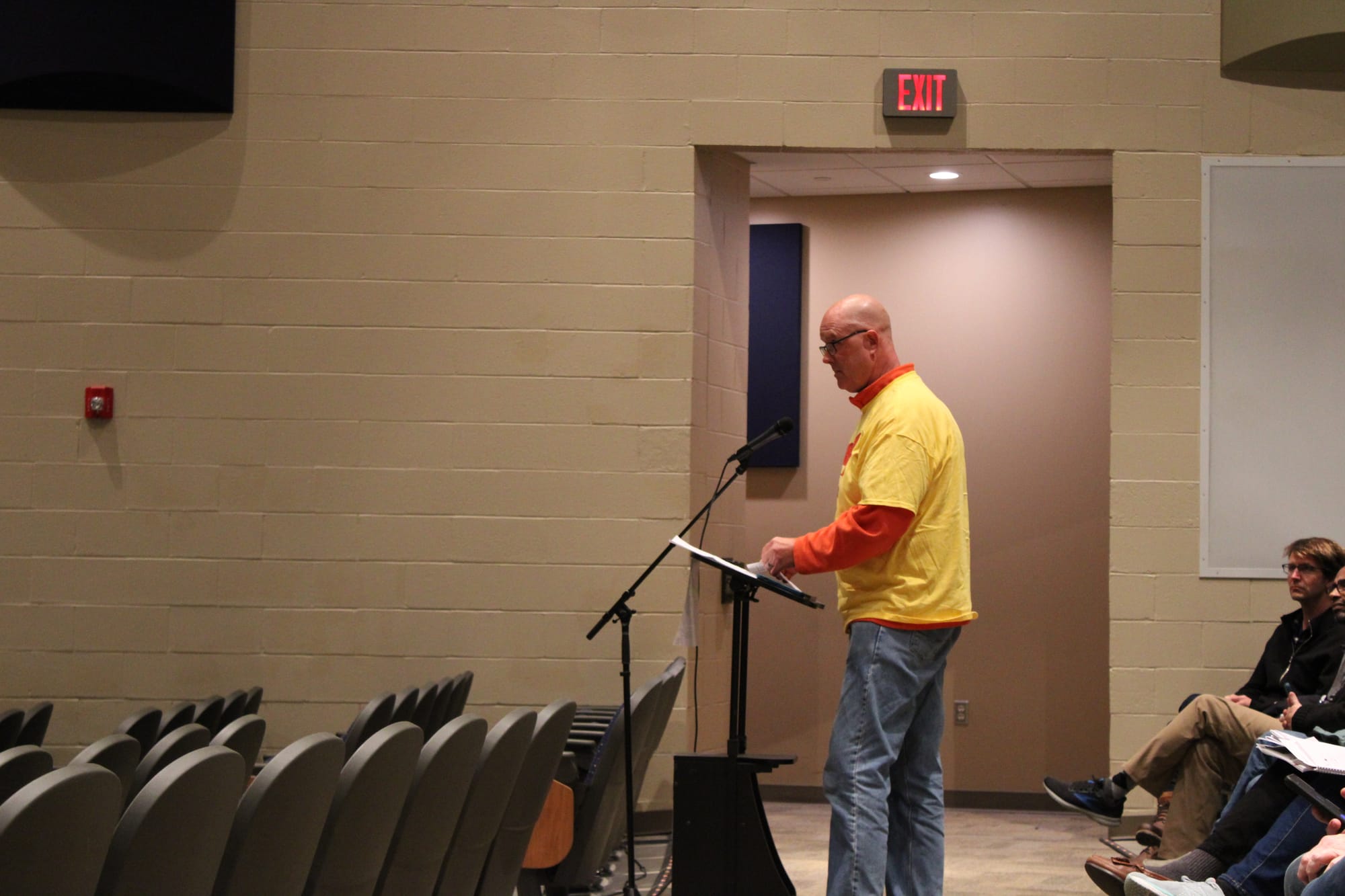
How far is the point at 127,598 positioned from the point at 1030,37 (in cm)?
396

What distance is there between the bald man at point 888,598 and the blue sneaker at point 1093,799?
1.15m

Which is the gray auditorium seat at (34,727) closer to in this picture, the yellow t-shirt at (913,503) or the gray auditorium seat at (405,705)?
the gray auditorium seat at (405,705)

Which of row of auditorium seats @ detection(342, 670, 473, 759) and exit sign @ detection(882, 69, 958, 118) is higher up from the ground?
exit sign @ detection(882, 69, 958, 118)

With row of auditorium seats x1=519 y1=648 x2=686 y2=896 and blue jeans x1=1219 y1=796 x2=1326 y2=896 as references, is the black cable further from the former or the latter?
blue jeans x1=1219 y1=796 x2=1326 y2=896

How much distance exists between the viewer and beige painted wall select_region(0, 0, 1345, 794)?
5.11 m

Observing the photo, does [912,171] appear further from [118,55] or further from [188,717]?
[188,717]

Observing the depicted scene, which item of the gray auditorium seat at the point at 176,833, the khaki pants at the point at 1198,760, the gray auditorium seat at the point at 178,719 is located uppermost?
the gray auditorium seat at the point at 176,833

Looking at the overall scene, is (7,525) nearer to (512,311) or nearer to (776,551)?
(512,311)

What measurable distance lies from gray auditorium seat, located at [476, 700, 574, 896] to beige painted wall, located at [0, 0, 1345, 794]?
8.22ft

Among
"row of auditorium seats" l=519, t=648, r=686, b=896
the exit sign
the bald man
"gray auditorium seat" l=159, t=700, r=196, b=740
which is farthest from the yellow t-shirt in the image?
the exit sign

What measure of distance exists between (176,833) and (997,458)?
17.6ft

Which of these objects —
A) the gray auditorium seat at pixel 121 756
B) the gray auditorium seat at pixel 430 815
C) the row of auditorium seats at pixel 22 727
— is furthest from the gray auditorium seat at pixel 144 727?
the gray auditorium seat at pixel 430 815

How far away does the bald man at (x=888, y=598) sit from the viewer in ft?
11.1

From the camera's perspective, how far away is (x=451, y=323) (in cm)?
517
